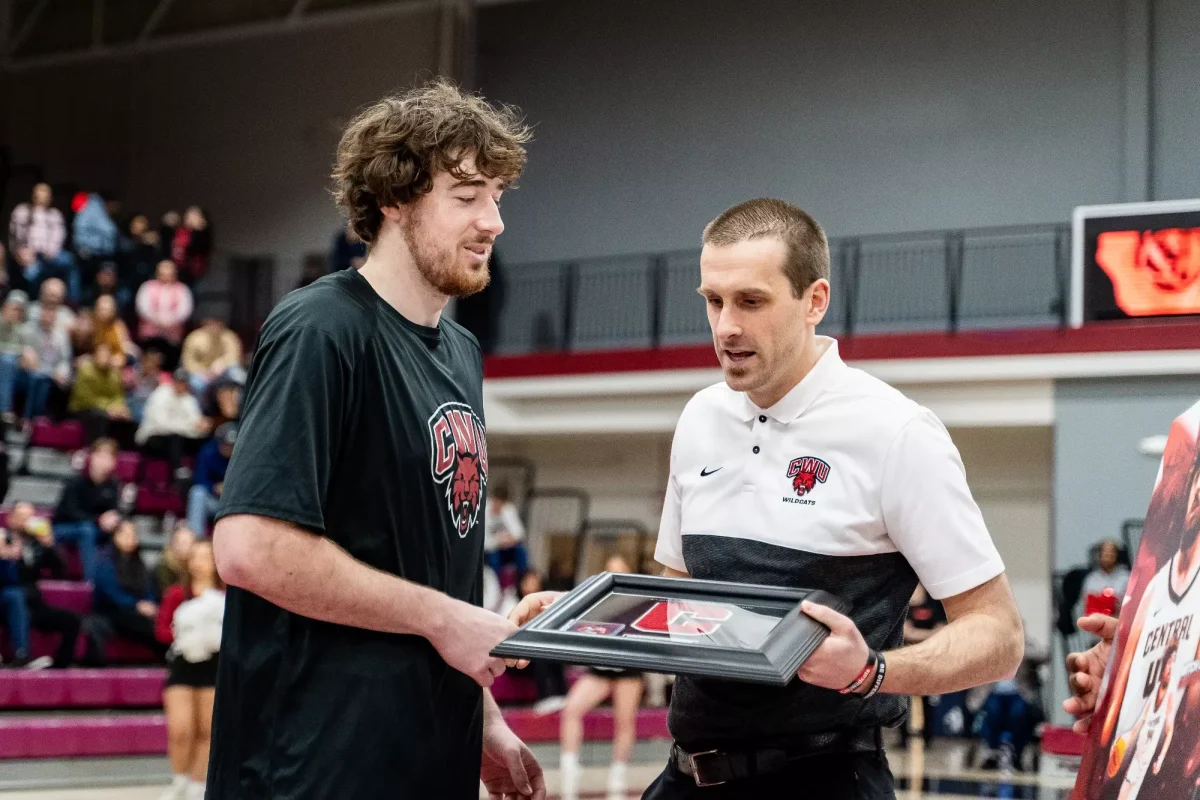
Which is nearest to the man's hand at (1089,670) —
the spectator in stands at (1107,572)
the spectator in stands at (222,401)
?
the spectator in stands at (1107,572)

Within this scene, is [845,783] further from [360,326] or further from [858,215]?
[858,215]

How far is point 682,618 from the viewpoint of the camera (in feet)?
6.68

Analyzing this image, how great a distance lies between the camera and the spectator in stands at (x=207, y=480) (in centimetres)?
1158

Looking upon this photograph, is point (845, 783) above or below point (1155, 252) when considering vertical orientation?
below

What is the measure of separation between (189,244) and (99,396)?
3328 mm

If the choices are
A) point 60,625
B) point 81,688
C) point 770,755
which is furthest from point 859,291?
point 770,755

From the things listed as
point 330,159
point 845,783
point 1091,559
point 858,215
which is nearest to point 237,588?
point 845,783

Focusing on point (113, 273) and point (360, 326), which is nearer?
point (360, 326)

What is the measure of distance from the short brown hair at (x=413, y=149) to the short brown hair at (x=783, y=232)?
411mm

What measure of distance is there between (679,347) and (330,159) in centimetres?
674

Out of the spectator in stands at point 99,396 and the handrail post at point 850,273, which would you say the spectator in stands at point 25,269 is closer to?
the spectator in stands at point 99,396

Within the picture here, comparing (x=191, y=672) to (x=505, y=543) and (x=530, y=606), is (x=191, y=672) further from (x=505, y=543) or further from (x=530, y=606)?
(x=505, y=543)

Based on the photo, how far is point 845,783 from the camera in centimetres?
233

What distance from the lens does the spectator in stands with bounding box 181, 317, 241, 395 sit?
46.4 ft
